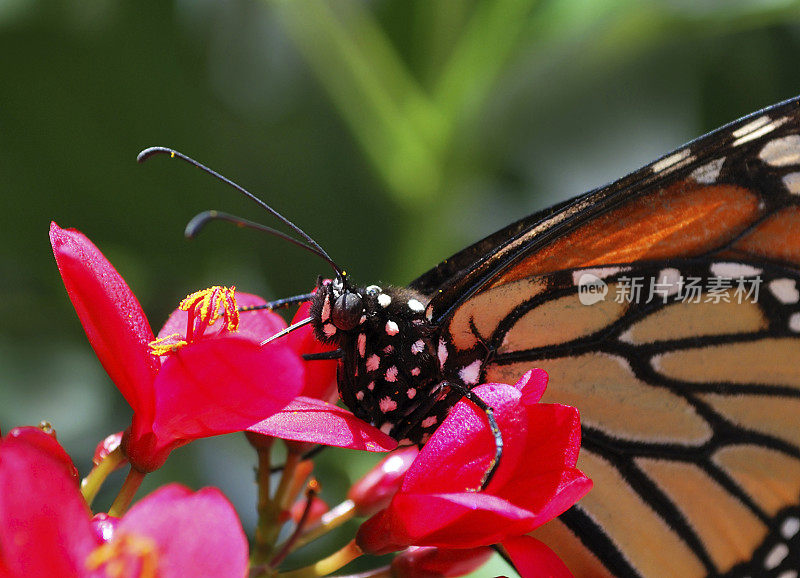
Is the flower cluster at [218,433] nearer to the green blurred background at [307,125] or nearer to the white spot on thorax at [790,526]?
the white spot on thorax at [790,526]

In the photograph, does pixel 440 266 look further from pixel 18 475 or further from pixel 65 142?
pixel 65 142

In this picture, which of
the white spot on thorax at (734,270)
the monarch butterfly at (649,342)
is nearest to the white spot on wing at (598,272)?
the monarch butterfly at (649,342)

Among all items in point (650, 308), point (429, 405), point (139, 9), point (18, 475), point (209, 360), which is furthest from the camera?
point (139, 9)

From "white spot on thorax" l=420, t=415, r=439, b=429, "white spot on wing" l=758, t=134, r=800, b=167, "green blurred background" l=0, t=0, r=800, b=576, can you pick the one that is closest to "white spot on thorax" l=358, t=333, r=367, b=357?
"white spot on thorax" l=420, t=415, r=439, b=429

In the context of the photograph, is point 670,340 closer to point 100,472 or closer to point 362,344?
point 362,344

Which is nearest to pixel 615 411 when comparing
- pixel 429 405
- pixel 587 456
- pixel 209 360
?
pixel 587 456
